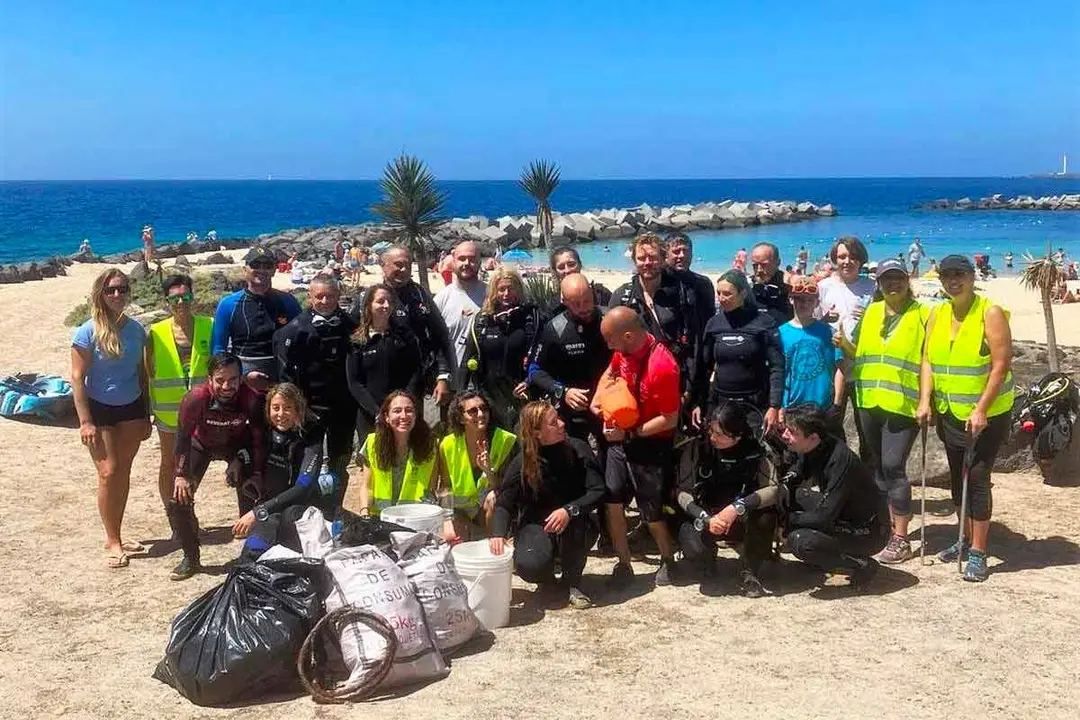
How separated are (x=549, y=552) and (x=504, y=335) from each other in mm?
1561

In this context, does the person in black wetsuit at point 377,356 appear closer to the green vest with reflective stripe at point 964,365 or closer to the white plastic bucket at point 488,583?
the white plastic bucket at point 488,583

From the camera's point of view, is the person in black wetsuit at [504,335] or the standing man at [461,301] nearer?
the person in black wetsuit at [504,335]

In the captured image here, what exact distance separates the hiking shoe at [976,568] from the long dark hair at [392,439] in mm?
3167

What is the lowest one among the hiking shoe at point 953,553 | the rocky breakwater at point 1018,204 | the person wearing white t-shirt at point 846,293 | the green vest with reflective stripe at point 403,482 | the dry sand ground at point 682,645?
the dry sand ground at point 682,645

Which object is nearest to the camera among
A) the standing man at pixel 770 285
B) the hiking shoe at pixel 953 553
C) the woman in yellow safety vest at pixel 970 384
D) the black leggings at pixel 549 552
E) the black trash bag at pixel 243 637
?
the black trash bag at pixel 243 637

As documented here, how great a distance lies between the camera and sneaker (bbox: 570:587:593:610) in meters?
5.21

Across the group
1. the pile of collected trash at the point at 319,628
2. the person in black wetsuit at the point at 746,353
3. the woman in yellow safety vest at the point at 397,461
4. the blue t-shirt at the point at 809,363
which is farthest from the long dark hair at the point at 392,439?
the blue t-shirt at the point at 809,363

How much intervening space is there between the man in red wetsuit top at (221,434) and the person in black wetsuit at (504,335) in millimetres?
1443

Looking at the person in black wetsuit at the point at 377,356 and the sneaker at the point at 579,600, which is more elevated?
the person in black wetsuit at the point at 377,356

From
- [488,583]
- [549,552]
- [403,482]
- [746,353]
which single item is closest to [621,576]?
[549,552]

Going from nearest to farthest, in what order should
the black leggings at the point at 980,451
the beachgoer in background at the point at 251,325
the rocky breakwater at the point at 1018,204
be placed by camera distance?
the black leggings at the point at 980,451 < the beachgoer in background at the point at 251,325 < the rocky breakwater at the point at 1018,204

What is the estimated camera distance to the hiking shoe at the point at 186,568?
18.7 ft

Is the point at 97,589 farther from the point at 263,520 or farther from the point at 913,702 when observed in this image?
the point at 913,702

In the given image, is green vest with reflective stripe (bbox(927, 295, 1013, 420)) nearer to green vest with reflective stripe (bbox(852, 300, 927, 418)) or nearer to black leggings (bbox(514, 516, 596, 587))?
green vest with reflective stripe (bbox(852, 300, 927, 418))
